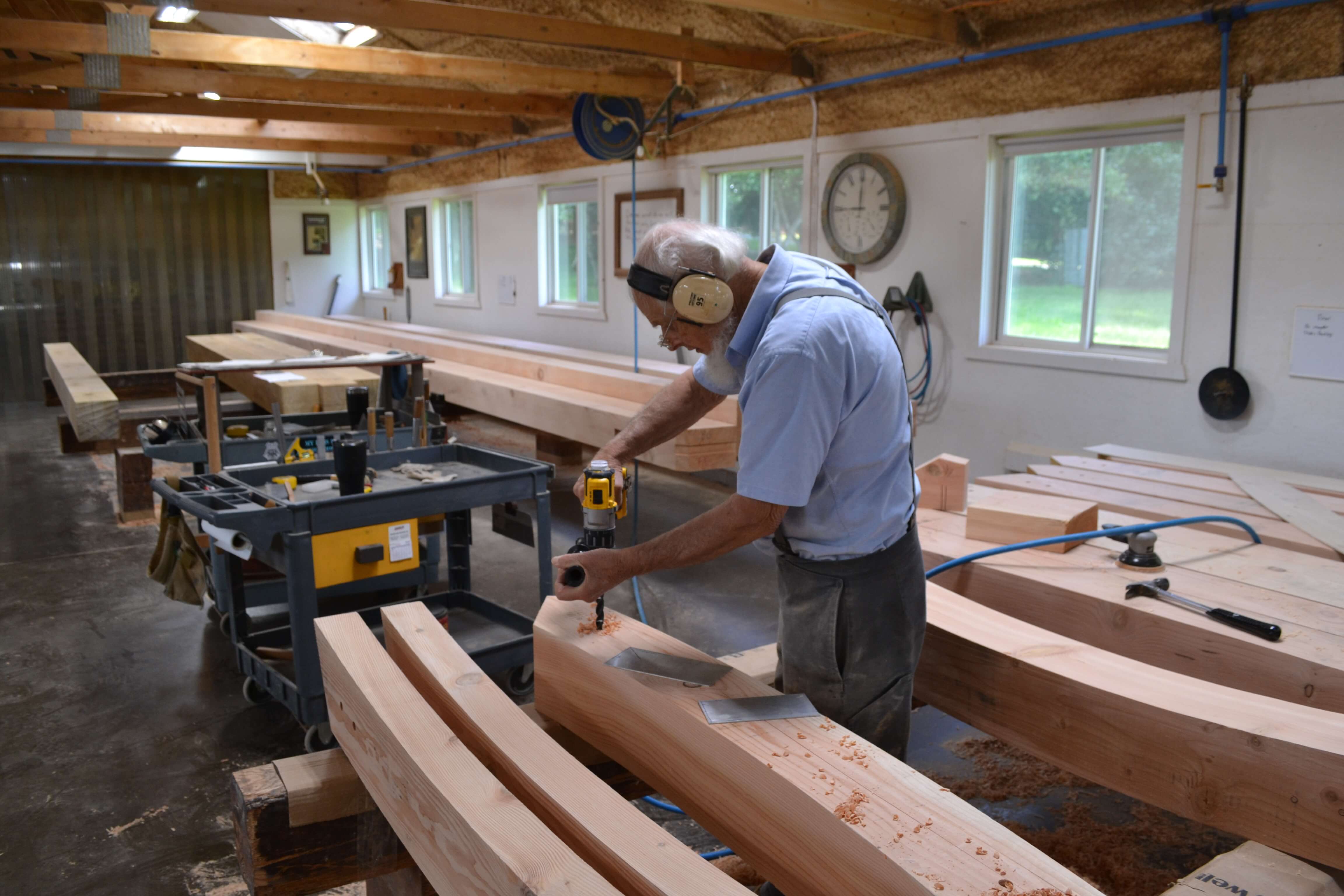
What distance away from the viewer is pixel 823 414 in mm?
1603

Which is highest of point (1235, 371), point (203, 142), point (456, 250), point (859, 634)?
point (203, 142)

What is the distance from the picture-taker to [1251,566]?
2.40 meters

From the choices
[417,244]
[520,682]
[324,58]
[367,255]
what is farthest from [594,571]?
[367,255]

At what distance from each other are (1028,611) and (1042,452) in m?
3.05

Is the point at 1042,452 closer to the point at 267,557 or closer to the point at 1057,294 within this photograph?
the point at 1057,294

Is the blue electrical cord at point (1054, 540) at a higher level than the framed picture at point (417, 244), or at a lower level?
lower

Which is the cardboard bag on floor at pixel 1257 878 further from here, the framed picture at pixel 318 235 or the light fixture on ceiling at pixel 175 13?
the framed picture at pixel 318 235

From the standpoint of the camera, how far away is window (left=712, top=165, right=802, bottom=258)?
6762 mm

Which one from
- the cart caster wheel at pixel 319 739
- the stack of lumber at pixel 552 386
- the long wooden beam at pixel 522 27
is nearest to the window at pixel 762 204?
the long wooden beam at pixel 522 27

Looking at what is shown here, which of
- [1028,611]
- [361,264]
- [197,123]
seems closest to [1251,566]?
[1028,611]

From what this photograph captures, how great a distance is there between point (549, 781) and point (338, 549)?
2.37 meters

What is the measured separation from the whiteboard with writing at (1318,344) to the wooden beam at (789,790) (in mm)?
3734

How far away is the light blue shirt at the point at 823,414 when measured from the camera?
1.59 meters

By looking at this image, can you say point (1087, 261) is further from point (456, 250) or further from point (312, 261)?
point (312, 261)
